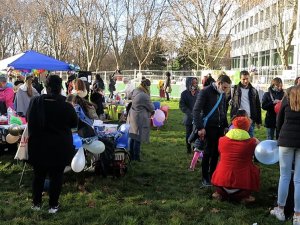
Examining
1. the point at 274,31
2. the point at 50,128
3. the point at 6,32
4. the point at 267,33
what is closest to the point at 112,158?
the point at 50,128

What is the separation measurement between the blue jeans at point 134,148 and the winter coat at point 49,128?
3.22 metres

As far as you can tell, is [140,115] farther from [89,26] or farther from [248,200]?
[89,26]

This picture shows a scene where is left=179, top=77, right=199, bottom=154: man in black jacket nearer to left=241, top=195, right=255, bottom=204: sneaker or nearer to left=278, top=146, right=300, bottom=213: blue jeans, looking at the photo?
left=241, top=195, right=255, bottom=204: sneaker

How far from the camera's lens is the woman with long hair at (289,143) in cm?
451

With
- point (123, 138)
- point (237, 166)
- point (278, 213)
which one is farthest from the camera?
point (123, 138)

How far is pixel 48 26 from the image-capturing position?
4772 cm

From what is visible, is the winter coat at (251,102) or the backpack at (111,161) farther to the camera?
the winter coat at (251,102)

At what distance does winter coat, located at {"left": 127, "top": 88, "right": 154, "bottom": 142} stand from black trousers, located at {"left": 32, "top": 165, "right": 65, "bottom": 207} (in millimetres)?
2916

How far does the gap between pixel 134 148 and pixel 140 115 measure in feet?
2.41

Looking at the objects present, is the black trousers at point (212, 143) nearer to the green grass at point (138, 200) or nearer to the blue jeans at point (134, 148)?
the green grass at point (138, 200)

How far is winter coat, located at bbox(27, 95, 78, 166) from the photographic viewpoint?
4703 mm

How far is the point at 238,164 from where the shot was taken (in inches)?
212

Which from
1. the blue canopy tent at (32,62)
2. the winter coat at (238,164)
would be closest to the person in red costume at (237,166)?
the winter coat at (238,164)

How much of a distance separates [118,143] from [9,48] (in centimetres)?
5496
